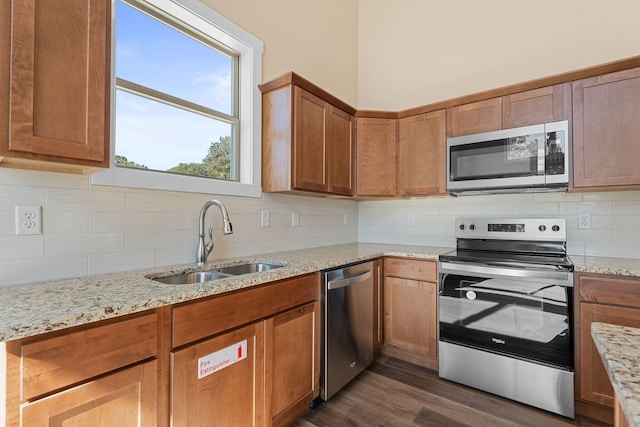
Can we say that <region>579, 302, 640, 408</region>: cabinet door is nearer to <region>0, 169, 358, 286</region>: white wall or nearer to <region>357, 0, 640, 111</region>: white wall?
<region>357, 0, 640, 111</region>: white wall

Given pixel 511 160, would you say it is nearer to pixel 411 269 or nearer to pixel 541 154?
pixel 541 154

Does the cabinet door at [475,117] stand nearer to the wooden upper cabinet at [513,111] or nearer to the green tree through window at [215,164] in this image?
the wooden upper cabinet at [513,111]

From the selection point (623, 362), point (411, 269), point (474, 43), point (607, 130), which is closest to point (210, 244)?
point (411, 269)

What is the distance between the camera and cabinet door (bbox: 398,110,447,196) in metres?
2.58

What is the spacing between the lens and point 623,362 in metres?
0.63

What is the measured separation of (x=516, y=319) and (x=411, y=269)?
0.76 metres

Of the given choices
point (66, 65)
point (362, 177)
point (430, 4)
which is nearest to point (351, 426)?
point (362, 177)

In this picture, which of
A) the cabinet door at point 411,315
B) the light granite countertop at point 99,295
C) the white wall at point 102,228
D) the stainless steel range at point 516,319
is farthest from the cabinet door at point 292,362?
the stainless steel range at point 516,319

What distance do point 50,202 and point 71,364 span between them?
81cm

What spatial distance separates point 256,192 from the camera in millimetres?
2270

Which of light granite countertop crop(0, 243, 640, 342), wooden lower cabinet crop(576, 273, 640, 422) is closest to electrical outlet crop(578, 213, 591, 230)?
light granite countertop crop(0, 243, 640, 342)

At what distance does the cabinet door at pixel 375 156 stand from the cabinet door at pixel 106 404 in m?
2.16

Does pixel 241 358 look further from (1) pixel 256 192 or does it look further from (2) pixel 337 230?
(2) pixel 337 230

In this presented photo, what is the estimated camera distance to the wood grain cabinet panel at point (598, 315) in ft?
5.60
